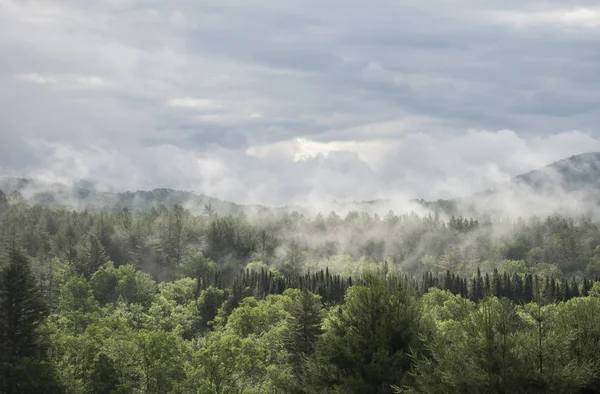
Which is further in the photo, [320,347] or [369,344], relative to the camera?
[320,347]

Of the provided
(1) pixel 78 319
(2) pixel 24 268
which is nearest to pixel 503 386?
(2) pixel 24 268

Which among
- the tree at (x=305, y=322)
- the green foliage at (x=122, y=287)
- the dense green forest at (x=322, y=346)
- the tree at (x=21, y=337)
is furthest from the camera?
the green foliage at (x=122, y=287)

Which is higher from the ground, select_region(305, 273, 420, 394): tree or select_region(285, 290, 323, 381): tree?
select_region(305, 273, 420, 394): tree

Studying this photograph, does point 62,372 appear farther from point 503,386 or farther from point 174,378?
point 503,386

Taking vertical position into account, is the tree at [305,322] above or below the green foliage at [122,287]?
above

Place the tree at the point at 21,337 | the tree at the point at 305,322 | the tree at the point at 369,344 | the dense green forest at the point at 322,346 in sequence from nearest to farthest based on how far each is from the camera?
1. the dense green forest at the point at 322,346
2. the tree at the point at 369,344
3. the tree at the point at 305,322
4. the tree at the point at 21,337

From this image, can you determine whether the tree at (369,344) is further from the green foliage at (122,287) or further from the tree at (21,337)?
the green foliage at (122,287)

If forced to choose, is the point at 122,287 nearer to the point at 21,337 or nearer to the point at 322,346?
the point at 21,337

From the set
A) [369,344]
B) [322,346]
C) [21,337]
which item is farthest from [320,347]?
[21,337]

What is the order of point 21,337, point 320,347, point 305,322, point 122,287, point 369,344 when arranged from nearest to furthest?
point 369,344
point 320,347
point 305,322
point 21,337
point 122,287

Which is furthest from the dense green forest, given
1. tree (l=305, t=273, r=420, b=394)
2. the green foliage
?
the green foliage

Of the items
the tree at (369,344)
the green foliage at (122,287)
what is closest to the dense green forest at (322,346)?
the tree at (369,344)

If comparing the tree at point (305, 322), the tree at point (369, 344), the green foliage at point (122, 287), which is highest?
the tree at point (369, 344)

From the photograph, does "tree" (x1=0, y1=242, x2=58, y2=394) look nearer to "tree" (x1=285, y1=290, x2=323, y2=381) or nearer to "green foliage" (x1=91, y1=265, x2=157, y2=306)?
"tree" (x1=285, y1=290, x2=323, y2=381)
